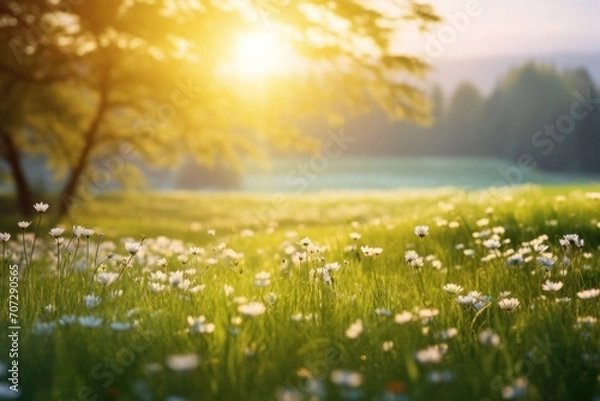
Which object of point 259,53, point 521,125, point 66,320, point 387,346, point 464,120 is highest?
point 464,120

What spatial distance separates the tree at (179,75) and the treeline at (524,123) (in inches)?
3064

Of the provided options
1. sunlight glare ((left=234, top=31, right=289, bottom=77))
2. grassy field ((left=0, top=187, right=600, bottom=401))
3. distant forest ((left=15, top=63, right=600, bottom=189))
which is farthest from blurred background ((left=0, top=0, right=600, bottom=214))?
distant forest ((left=15, top=63, right=600, bottom=189))

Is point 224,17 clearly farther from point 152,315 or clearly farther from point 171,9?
point 152,315

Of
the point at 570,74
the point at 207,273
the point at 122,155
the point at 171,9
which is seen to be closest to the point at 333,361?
the point at 207,273

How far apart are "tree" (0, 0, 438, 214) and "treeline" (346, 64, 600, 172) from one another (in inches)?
3064

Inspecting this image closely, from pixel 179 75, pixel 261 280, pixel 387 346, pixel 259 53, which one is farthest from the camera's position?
pixel 179 75

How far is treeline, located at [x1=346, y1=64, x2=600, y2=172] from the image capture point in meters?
101

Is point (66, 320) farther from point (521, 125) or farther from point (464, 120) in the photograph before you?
point (464, 120)

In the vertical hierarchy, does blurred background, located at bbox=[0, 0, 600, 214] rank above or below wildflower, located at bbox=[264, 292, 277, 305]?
above

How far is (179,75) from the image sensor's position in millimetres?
18953

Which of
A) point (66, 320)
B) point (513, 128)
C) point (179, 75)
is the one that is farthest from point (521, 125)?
point (66, 320)

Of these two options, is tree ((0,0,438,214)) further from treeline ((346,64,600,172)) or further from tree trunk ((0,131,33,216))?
treeline ((346,64,600,172))

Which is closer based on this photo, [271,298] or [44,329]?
[44,329]

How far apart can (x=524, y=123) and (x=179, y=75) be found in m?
95.1
